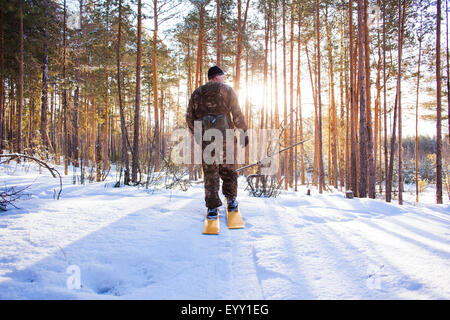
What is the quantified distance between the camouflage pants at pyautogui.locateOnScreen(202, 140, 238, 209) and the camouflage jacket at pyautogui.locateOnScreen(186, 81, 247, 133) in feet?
1.97

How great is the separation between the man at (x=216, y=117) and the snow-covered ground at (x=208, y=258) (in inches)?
16.0

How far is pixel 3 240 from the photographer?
1441 mm

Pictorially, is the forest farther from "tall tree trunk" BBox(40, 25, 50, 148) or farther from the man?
the man

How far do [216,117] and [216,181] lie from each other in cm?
81

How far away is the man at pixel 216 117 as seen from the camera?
2521mm

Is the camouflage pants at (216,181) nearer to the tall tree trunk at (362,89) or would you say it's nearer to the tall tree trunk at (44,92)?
the tall tree trunk at (362,89)

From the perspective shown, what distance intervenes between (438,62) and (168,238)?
13.3 m

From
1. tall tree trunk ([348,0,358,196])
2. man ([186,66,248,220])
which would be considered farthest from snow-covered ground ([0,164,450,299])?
tall tree trunk ([348,0,358,196])

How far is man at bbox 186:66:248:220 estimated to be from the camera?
8.27 ft

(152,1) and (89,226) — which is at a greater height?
(152,1)
